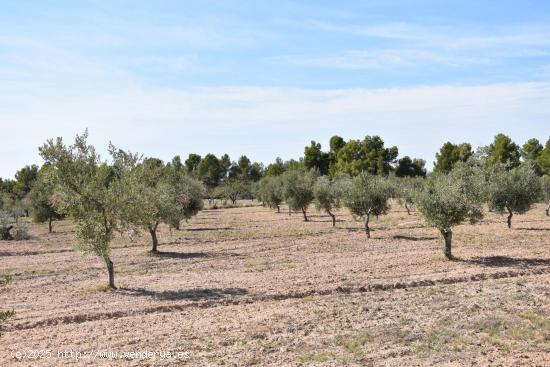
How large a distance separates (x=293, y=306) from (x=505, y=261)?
16.8 meters

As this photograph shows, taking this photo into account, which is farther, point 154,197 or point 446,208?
point 154,197

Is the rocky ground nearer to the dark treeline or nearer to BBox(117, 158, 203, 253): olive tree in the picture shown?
BBox(117, 158, 203, 253): olive tree

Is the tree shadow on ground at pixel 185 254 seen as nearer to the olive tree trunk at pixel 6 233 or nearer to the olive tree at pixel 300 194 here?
the olive tree trunk at pixel 6 233

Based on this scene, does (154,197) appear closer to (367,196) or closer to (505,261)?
(367,196)

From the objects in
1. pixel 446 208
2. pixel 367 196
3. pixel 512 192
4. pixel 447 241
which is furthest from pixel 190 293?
pixel 512 192

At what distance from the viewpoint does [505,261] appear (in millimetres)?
31844

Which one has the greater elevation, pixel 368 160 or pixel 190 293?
pixel 368 160

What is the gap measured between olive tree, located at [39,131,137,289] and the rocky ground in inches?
117

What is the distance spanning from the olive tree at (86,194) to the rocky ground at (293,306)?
2978 millimetres

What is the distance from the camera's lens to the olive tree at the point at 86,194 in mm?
26672

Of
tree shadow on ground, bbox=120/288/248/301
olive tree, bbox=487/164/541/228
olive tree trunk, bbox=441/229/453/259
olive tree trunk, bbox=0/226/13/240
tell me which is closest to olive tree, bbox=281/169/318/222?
olive tree, bbox=487/164/541/228

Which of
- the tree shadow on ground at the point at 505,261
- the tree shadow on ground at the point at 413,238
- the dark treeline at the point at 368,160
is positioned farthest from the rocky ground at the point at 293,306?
the dark treeline at the point at 368,160

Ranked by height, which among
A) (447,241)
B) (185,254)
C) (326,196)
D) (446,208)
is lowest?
(185,254)

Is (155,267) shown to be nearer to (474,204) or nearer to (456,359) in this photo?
(474,204)
